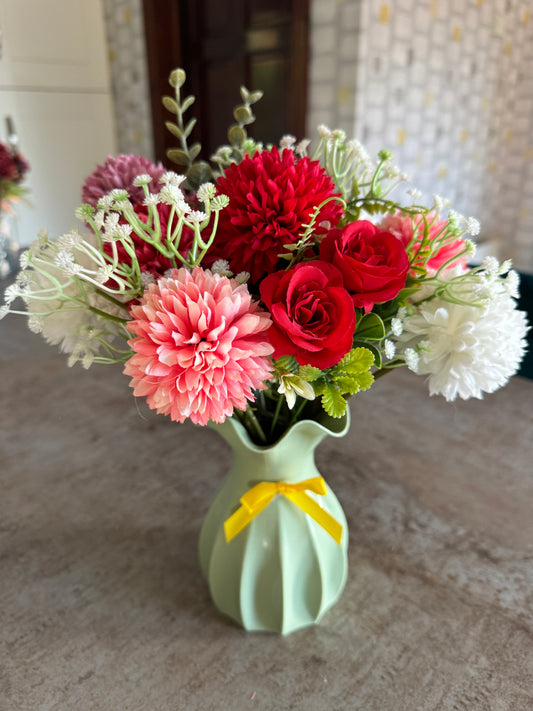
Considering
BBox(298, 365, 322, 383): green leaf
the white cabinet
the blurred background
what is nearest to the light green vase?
BBox(298, 365, 322, 383): green leaf

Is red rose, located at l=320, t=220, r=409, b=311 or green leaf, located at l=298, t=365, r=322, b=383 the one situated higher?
red rose, located at l=320, t=220, r=409, b=311

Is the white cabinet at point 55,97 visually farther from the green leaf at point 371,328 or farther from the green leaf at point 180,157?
the green leaf at point 371,328

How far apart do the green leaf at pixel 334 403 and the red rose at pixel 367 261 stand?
8cm

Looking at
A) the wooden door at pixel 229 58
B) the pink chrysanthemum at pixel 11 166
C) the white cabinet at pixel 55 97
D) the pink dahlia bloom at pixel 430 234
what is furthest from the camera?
the white cabinet at pixel 55 97

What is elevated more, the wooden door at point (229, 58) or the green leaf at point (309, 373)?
the wooden door at point (229, 58)

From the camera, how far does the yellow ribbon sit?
21.1 inches

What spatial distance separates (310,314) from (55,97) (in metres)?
2.83

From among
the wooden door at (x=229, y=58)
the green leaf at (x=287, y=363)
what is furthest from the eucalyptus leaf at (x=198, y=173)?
the wooden door at (x=229, y=58)

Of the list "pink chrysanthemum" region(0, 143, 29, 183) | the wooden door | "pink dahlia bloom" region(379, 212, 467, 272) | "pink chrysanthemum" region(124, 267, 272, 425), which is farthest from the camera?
the wooden door

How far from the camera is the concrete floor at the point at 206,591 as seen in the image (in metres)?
0.51

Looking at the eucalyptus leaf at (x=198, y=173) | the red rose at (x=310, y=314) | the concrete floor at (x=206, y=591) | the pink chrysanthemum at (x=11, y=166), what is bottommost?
the concrete floor at (x=206, y=591)

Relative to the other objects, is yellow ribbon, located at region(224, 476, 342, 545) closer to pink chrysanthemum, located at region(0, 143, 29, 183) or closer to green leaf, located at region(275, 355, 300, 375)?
green leaf, located at region(275, 355, 300, 375)

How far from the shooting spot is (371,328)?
45cm

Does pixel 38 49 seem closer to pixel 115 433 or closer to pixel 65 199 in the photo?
pixel 65 199
